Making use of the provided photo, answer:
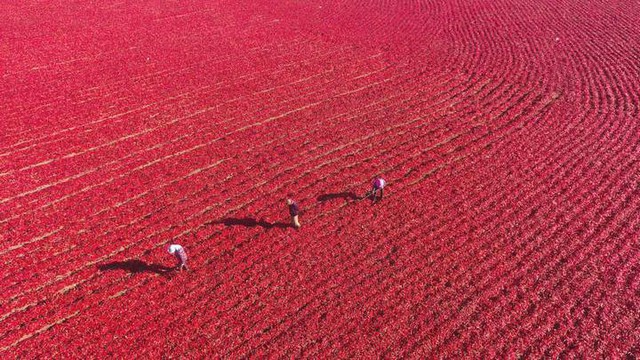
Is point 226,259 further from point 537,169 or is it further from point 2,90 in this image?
point 2,90

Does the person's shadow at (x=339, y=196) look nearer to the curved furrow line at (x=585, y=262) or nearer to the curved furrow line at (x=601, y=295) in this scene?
the curved furrow line at (x=585, y=262)

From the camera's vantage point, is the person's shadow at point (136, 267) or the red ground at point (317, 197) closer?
the red ground at point (317, 197)

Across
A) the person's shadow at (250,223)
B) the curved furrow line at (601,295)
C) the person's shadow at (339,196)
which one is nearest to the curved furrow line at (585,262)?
the curved furrow line at (601,295)

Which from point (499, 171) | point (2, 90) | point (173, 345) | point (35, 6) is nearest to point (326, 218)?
point (173, 345)

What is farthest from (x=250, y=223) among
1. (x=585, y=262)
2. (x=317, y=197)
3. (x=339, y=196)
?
(x=585, y=262)

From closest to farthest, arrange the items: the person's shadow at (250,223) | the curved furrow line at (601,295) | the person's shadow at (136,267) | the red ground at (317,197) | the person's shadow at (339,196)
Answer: the curved furrow line at (601,295), the red ground at (317,197), the person's shadow at (136,267), the person's shadow at (250,223), the person's shadow at (339,196)

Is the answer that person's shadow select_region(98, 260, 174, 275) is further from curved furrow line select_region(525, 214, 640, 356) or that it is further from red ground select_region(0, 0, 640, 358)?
curved furrow line select_region(525, 214, 640, 356)

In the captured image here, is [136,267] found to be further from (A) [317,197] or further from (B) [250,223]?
(A) [317,197]
